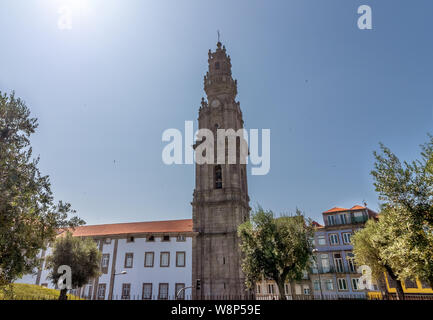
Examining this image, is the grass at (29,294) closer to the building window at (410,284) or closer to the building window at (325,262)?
the building window at (325,262)

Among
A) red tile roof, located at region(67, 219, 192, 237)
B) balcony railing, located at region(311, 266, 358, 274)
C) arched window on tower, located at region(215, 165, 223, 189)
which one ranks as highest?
arched window on tower, located at region(215, 165, 223, 189)

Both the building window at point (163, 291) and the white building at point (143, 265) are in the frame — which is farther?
the white building at point (143, 265)

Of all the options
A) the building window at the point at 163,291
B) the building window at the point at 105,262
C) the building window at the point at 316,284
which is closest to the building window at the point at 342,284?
the building window at the point at 316,284

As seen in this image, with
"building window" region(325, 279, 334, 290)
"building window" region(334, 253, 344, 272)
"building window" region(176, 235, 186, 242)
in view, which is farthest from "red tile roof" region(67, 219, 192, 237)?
"building window" region(334, 253, 344, 272)

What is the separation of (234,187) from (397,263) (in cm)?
2132

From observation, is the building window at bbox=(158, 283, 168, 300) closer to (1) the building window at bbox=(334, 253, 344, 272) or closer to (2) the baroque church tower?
(2) the baroque church tower

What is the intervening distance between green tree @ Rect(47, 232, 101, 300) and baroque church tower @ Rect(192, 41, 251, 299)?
12.6 meters

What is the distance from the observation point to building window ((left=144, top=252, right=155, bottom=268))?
35.7 meters

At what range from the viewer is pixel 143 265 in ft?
117

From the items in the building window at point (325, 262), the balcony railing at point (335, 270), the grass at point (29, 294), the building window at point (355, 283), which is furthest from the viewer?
the building window at point (325, 262)

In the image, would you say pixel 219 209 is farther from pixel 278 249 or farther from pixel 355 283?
pixel 355 283

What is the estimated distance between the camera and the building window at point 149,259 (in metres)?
35.7

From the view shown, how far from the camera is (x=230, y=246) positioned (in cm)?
3456
